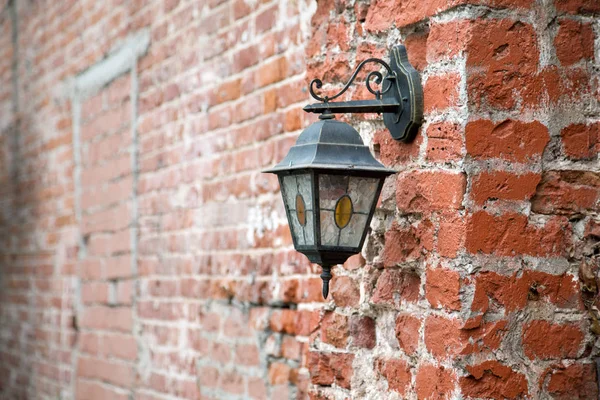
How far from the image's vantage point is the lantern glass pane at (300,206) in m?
1.75

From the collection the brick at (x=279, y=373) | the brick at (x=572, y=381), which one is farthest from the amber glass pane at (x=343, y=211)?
the brick at (x=279, y=373)

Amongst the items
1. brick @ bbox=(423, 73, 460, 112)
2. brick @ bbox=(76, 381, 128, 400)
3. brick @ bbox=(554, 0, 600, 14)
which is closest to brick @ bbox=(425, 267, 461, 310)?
brick @ bbox=(423, 73, 460, 112)

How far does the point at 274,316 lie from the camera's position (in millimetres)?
2762

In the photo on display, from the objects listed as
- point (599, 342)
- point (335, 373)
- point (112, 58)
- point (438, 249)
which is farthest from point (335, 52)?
point (112, 58)

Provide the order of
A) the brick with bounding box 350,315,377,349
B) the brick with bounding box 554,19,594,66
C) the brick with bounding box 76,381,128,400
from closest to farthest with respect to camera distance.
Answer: the brick with bounding box 554,19,594,66, the brick with bounding box 350,315,377,349, the brick with bounding box 76,381,128,400

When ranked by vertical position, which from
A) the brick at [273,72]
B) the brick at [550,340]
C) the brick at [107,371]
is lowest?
the brick at [107,371]

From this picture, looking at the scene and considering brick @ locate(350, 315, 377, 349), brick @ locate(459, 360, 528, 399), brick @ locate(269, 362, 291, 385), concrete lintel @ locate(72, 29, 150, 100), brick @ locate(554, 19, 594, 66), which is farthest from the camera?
concrete lintel @ locate(72, 29, 150, 100)

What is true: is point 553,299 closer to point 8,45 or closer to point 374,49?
point 374,49

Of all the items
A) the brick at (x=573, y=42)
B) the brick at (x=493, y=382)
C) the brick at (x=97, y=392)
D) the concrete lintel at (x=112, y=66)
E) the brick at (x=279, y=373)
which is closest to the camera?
the brick at (x=493, y=382)

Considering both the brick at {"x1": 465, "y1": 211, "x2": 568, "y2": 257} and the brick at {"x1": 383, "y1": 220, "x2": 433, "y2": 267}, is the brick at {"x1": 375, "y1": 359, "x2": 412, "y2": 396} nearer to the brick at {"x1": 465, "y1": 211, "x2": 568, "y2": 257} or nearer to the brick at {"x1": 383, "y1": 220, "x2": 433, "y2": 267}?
the brick at {"x1": 383, "y1": 220, "x2": 433, "y2": 267}

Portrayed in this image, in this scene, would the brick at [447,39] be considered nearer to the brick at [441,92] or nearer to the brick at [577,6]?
the brick at [441,92]

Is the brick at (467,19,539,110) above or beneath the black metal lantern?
above

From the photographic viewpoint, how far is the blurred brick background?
170 centimetres

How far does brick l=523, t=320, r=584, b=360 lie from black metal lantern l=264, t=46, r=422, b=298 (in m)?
0.40
